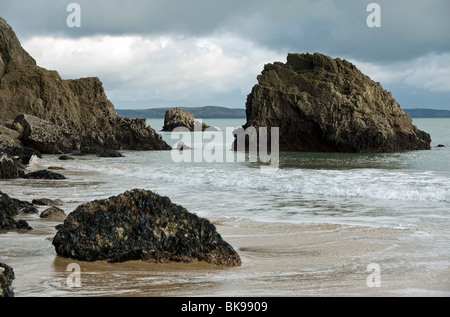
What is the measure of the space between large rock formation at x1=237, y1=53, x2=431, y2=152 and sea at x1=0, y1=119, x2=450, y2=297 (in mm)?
18724

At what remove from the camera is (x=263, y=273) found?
5656 millimetres

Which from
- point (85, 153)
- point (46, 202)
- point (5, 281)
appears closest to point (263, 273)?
point (5, 281)

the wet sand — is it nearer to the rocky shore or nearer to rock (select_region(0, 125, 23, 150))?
the rocky shore

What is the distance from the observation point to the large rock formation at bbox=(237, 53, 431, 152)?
35.2 m

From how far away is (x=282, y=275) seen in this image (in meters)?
5.53

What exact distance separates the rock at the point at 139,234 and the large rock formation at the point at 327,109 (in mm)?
29647

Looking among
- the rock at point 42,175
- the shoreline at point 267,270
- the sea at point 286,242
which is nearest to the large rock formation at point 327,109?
the sea at point 286,242

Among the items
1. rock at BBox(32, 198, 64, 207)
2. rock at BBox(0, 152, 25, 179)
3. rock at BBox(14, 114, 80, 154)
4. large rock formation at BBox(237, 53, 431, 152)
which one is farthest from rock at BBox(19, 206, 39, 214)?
large rock formation at BBox(237, 53, 431, 152)

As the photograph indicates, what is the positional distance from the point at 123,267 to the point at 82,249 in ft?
2.05

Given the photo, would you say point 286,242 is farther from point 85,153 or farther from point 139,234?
point 85,153

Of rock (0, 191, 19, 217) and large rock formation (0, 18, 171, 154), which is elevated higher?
large rock formation (0, 18, 171, 154)
